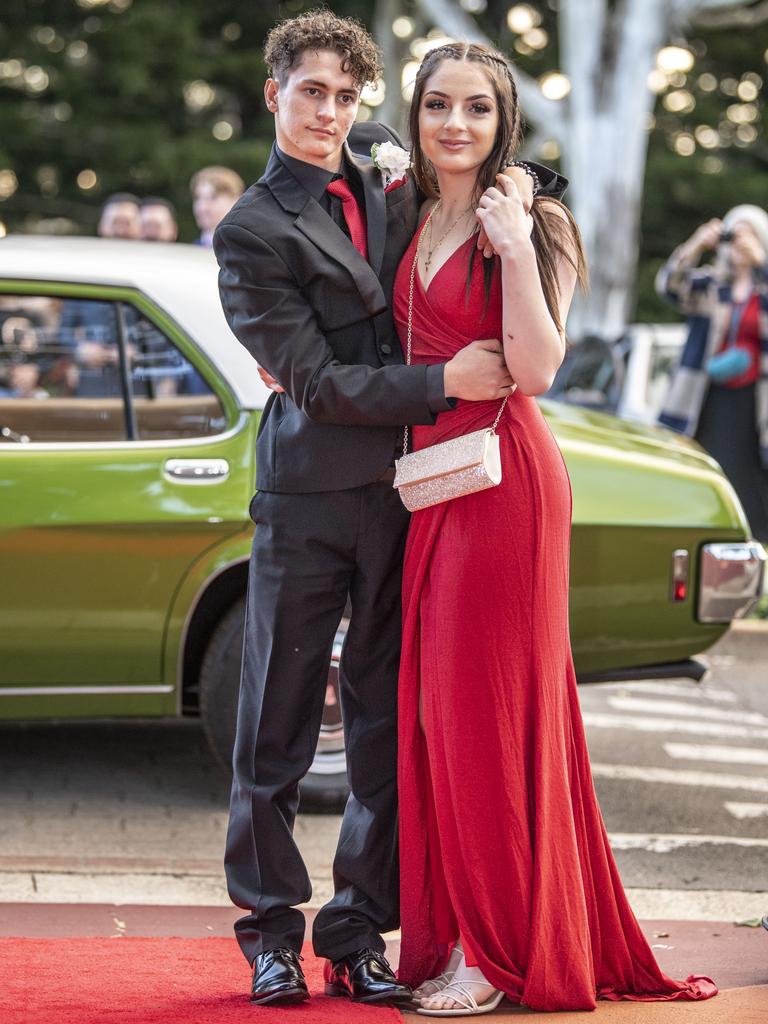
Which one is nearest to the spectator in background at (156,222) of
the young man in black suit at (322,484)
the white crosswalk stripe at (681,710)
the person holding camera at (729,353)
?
the person holding camera at (729,353)

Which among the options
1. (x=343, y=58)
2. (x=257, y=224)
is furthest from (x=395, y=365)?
(x=343, y=58)

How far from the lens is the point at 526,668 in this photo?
10.9ft

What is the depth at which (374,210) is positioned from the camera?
3338 mm

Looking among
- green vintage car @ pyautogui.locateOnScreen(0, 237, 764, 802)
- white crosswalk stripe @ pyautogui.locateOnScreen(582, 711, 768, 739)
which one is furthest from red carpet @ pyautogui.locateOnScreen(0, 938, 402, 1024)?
white crosswalk stripe @ pyautogui.locateOnScreen(582, 711, 768, 739)

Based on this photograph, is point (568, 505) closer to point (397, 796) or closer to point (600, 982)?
point (397, 796)

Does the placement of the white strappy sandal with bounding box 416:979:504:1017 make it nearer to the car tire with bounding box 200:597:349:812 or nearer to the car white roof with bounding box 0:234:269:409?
the car tire with bounding box 200:597:349:812

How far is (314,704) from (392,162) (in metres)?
1.18

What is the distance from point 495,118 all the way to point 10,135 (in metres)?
21.3

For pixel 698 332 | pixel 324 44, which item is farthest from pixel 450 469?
pixel 698 332

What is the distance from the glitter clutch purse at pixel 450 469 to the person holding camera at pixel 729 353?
5.79m

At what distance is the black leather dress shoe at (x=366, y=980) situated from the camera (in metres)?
3.37

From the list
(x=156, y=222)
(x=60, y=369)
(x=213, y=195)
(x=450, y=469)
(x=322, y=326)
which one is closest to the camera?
(x=450, y=469)

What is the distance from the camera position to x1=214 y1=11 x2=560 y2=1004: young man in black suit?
322cm

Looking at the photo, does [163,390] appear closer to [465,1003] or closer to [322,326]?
[322,326]
